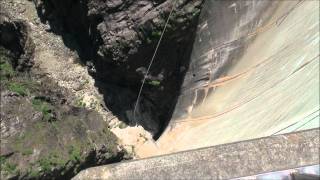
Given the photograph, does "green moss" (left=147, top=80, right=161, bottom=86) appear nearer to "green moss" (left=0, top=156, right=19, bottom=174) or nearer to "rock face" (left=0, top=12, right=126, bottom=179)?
"rock face" (left=0, top=12, right=126, bottom=179)

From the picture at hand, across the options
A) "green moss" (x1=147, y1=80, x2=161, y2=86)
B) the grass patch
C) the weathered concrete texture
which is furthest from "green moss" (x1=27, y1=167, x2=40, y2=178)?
"green moss" (x1=147, y1=80, x2=161, y2=86)

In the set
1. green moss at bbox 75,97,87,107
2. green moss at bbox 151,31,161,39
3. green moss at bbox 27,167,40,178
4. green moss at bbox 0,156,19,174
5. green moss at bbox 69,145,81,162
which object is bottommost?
green moss at bbox 0,156,19,174

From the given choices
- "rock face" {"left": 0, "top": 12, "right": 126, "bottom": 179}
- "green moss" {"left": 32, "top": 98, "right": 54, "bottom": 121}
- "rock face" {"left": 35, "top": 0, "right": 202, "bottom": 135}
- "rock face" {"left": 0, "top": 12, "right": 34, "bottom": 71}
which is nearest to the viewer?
"rock face" {"left": 0, "top": 12, "right": 126, "bottom": 179}

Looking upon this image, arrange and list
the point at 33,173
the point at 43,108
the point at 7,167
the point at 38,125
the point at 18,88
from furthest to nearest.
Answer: the point at 43,108, the point at 18,88, the point at 38,125, the point at 33,173, the point at 7,167

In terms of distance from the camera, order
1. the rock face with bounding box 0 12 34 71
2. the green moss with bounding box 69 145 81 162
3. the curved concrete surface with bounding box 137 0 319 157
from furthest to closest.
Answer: the curved concrete surface with bounding box 137 0 319 157 < the rock face with bounding box 0 12 34 71 < the green moss with bounding box 69 145 81 162

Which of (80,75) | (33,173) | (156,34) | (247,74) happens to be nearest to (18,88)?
(33,173)

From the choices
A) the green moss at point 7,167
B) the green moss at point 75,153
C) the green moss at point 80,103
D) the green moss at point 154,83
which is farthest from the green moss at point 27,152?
the green moss at point 154,83

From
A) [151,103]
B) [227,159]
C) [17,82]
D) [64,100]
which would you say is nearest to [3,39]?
[17,82]

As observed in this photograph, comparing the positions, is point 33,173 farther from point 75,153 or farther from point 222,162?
point 222,162

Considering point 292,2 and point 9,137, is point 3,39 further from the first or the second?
point 292,2
